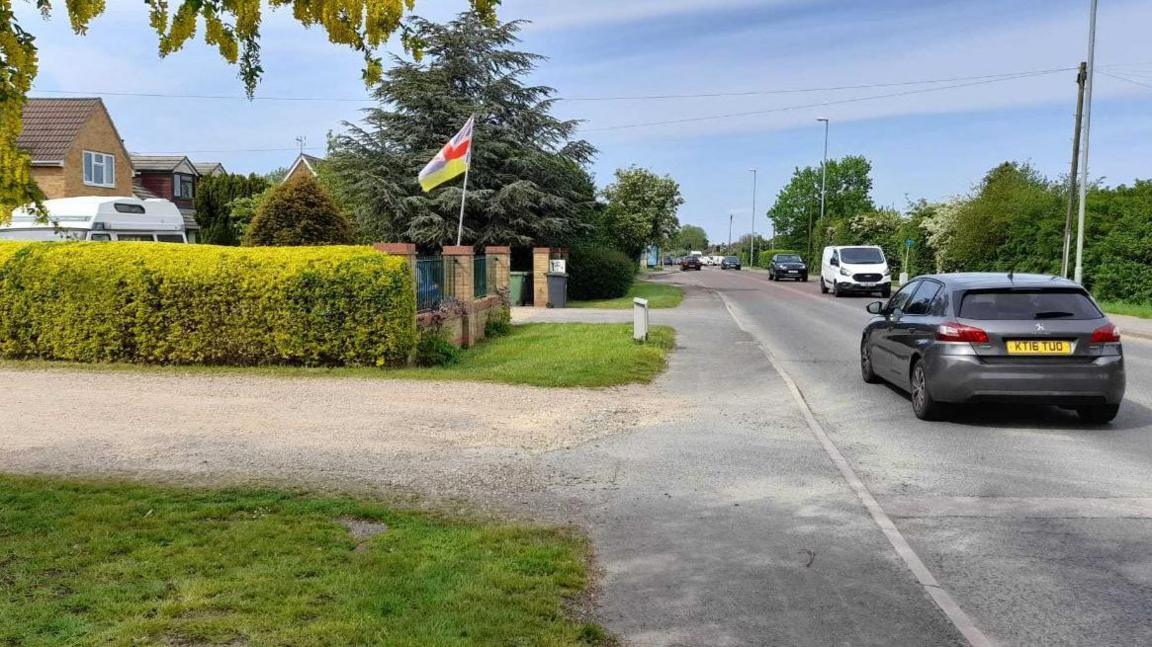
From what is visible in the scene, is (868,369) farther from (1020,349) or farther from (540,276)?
(540,276)

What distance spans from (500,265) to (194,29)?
16.6 meters

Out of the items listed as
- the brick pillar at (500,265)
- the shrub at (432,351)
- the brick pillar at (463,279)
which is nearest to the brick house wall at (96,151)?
the brick pillar at (500,265)

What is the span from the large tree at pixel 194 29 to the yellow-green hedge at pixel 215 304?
6.88 m

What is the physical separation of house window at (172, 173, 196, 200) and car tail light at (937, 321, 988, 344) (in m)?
54.7

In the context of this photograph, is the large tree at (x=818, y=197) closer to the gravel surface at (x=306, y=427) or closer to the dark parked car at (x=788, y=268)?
the dark parked car at (x=788, y=268)

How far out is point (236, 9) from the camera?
4.11 metres

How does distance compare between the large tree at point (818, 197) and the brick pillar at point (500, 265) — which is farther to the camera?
the large tree at point (818, 197)

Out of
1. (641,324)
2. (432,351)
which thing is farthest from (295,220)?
(641,324)

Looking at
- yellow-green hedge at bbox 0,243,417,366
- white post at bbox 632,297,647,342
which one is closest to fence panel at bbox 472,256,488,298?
white post at bbox 632,297,647,342

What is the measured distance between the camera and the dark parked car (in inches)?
2008

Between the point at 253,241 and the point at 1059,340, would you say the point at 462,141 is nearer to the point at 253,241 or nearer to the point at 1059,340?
the point at 253,241

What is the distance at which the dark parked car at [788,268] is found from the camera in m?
51.0

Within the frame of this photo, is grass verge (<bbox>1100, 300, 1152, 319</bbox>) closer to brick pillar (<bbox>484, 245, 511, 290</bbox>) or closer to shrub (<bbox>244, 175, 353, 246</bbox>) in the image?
brick pillar (<bbox>484, 245, 511, 290</bbox>)

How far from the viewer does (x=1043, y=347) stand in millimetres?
8242
